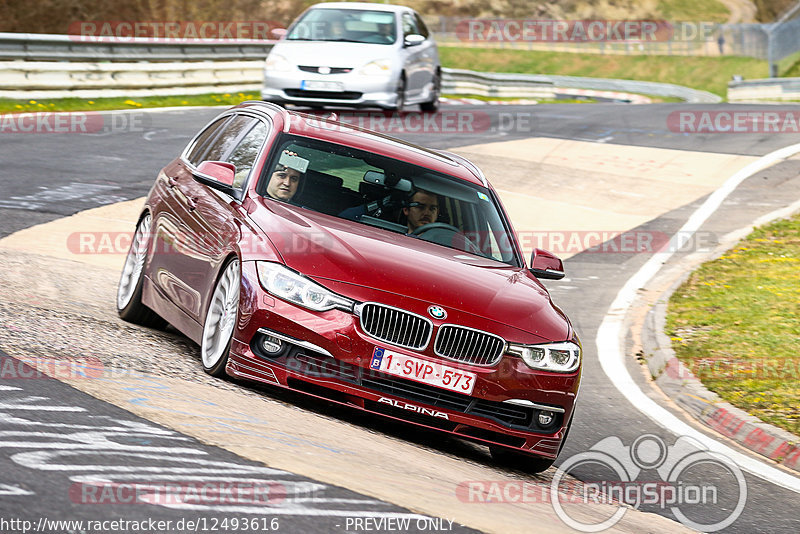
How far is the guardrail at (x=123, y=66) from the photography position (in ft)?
65.7

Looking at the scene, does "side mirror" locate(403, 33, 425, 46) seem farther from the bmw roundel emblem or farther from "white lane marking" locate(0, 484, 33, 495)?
"white lane marking" locate(0, 484, 33, 495)

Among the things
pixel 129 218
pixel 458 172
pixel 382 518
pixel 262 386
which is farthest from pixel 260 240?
pixel 129 218

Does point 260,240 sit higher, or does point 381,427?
point 260,240

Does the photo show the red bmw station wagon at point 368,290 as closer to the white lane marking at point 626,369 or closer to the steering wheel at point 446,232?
the steering wheel at point 446,232

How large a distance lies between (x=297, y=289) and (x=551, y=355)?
1.45 metres

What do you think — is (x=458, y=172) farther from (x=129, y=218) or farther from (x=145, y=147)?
(x=145, y=147)

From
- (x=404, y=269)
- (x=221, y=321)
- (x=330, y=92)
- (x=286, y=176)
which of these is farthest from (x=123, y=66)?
(x=404, y=269)

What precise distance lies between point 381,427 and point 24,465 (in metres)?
2.68

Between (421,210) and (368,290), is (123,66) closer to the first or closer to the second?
(421,210)

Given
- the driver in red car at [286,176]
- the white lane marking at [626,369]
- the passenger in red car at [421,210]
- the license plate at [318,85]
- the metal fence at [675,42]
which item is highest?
the driver in red car at [286,176]

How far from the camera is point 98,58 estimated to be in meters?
21.5

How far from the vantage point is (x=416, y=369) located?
20.1 ft

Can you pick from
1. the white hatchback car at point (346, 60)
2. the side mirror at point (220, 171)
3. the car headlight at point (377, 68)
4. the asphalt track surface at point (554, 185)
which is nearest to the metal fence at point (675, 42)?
the asphalt track surface at point (554, 185)

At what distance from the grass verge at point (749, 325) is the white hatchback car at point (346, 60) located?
296 inches
